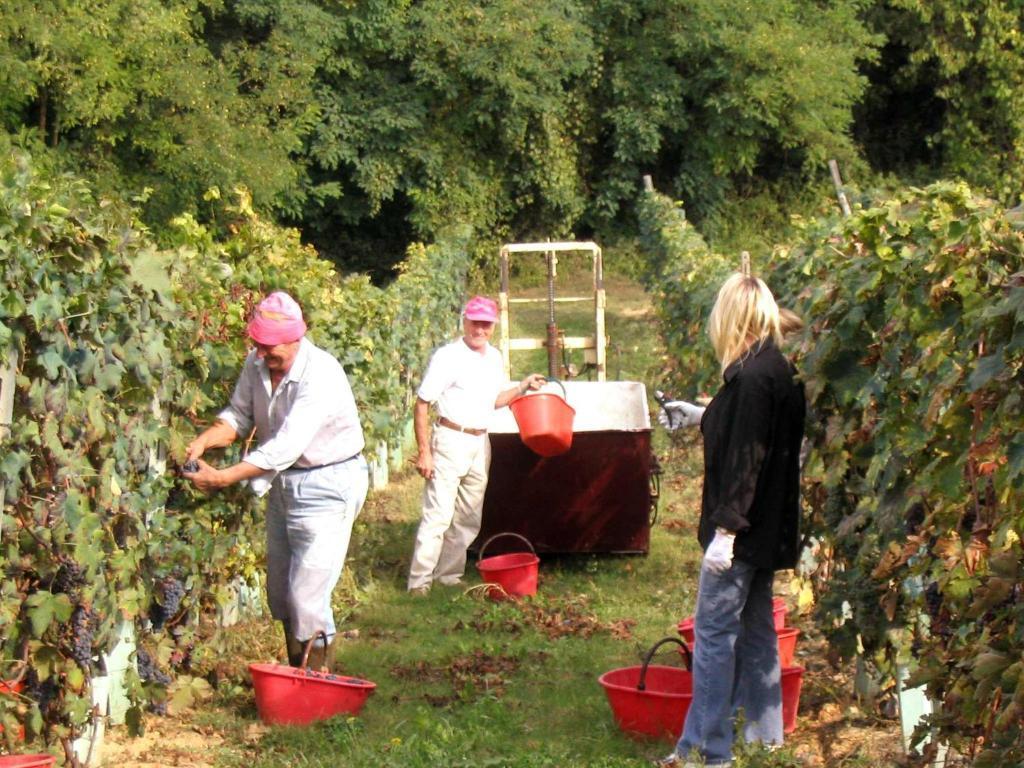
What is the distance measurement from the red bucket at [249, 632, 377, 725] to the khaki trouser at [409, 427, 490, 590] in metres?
2.65

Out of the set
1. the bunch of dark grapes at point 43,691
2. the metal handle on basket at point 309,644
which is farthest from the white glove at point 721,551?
the bunch of dark grapes at point 43,691

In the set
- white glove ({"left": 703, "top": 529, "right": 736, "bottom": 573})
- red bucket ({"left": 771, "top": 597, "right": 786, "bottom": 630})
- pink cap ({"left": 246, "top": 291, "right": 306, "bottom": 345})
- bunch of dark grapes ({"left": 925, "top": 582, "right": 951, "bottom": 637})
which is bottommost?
red bucket ({"left": 771, "top": 597, "right": 786, "bottom": 630})

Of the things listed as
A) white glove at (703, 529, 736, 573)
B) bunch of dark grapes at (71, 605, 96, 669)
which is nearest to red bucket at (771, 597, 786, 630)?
white glove at (703, 529, 736, 573)

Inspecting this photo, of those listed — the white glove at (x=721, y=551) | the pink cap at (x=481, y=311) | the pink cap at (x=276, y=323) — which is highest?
the pink cap at (x=481, y=311)

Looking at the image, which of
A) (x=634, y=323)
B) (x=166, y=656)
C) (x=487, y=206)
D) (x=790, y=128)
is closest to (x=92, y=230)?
(x=166, y=656)

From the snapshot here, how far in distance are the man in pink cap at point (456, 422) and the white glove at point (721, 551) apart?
345 cm

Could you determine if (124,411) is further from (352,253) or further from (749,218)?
(749,218)

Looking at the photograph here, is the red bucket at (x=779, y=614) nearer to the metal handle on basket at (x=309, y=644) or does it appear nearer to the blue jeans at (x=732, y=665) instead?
the blue jeans at (x=732, y=665)

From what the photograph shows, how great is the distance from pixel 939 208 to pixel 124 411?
2955 millimetres

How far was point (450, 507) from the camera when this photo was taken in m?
9.08

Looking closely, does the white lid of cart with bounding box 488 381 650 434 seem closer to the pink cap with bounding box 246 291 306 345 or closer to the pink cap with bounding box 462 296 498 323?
the pink cap with bounding box 462 296 498 323

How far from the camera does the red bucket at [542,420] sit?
900cm

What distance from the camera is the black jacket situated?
17.8 feet

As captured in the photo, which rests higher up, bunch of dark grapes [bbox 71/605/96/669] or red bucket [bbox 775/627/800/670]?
bunch of dark grapes [bbox 71/605/96/669]
